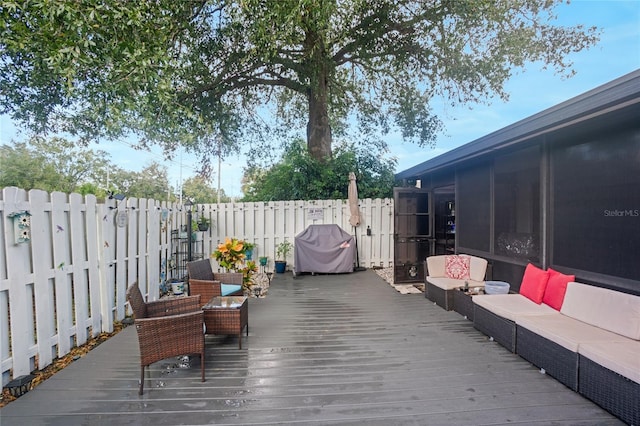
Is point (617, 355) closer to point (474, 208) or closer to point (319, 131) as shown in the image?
point (474, 208)

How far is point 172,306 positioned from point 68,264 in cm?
113

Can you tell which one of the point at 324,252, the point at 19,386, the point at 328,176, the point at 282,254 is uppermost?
the point at 328,176

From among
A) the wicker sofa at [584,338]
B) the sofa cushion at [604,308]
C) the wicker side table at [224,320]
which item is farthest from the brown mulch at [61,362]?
the sofa cushion at [604,308]

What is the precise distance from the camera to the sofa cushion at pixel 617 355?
6.41 feet

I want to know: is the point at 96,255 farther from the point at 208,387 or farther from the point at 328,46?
the point at 328,46

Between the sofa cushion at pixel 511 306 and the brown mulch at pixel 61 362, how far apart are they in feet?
14.0

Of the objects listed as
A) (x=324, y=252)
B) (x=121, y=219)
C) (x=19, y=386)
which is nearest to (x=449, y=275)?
(x=324, y=252)

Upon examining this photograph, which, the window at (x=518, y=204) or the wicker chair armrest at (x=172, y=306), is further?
the window at (x=518, y=204)

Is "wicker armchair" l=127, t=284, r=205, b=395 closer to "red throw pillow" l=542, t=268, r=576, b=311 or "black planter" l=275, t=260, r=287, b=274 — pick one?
"red throw pillow" l=542, t=268, r=576, b=311

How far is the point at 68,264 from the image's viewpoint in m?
3.10

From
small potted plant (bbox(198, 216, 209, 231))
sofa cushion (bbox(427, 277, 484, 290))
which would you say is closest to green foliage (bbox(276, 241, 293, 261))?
small potted plant (bbox(198, 216, 209, 231))

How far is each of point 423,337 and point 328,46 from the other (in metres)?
7.50

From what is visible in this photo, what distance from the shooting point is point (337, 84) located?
9.65 meters

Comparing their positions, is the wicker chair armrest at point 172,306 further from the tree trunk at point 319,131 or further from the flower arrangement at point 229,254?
the tree trunk at point 319,131
